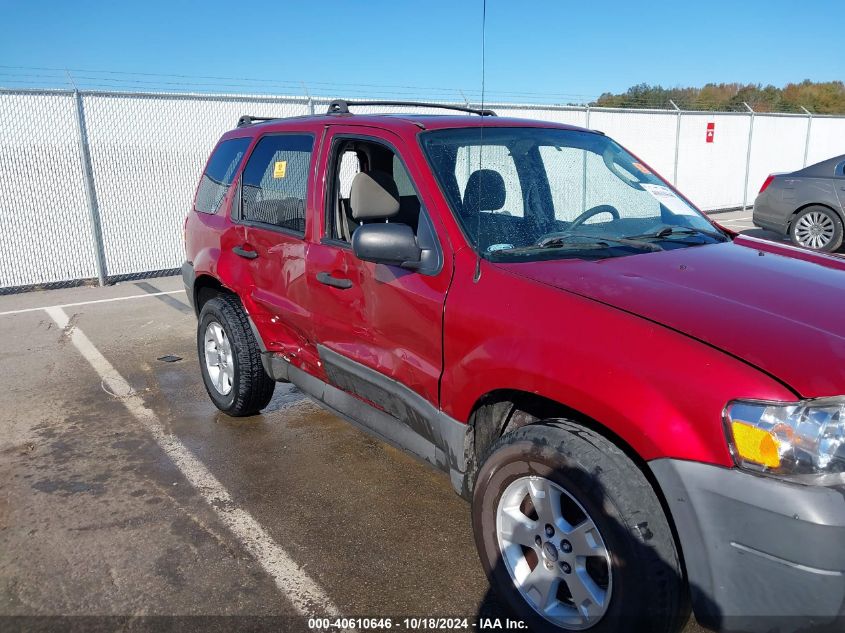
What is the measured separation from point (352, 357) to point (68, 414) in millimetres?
2652

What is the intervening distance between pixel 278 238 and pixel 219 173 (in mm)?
1213

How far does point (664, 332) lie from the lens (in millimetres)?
2078

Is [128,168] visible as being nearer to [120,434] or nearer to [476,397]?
[120,434]

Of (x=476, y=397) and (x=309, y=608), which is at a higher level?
(x=476, y=397)

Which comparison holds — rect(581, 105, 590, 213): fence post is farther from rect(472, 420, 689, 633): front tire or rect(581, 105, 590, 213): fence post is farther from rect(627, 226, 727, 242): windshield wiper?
rect(472, 420, 689, 633): front tire

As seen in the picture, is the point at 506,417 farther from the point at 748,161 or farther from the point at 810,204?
the point at 748,161

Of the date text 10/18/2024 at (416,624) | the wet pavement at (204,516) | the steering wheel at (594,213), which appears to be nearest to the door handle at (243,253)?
the wet pavement at (204,516)

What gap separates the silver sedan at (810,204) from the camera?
33.0 feet

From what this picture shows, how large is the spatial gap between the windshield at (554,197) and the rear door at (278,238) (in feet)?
3.11

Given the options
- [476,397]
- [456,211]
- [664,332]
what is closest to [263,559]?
[476,397]

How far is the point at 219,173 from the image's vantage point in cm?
473

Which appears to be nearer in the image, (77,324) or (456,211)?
(456,211)

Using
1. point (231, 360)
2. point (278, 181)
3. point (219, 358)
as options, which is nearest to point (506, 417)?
point (278, 181)

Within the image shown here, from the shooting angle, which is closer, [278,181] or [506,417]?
[506,417]
